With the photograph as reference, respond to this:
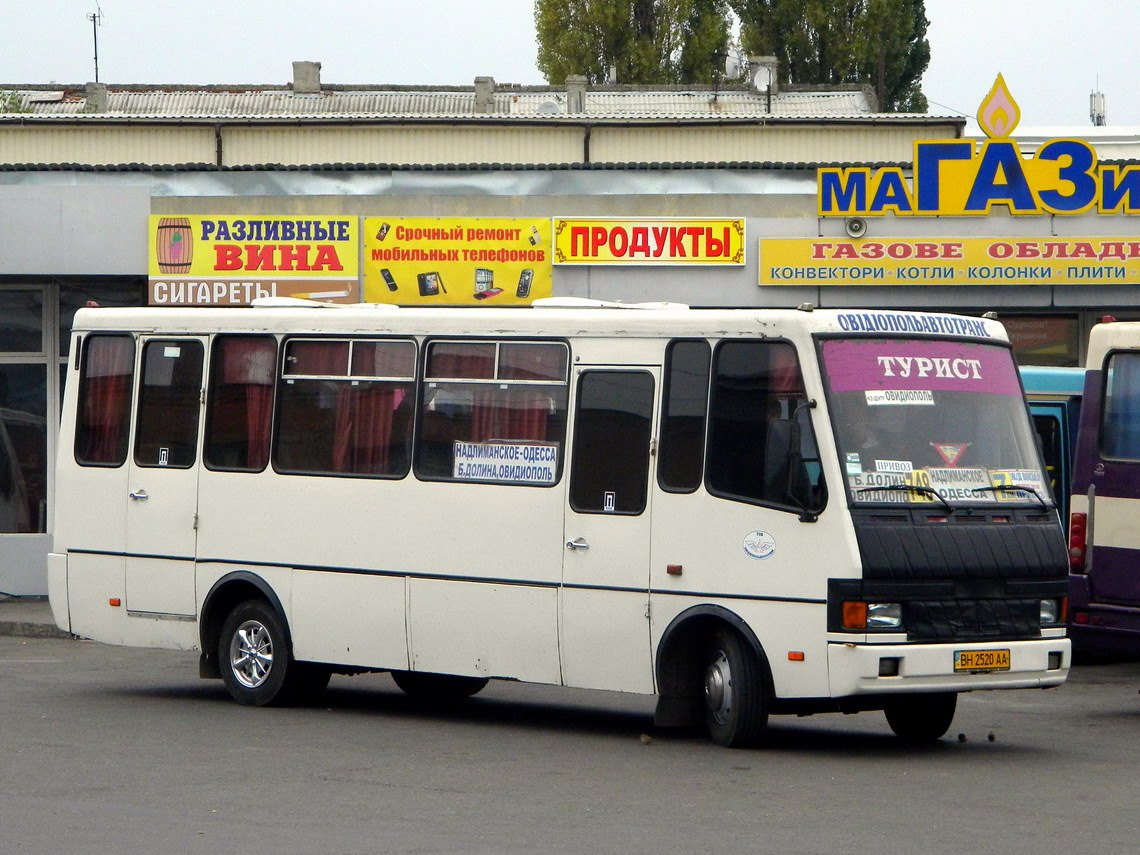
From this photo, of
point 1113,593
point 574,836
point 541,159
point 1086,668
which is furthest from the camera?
point 541,159

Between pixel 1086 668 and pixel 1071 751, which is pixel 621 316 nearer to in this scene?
pixel 1071 751

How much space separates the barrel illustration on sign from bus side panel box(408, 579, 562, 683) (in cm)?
1101

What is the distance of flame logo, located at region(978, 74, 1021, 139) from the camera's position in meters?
22.7

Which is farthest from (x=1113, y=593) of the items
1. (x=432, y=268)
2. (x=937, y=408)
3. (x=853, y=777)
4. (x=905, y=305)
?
(x=432, y=268)

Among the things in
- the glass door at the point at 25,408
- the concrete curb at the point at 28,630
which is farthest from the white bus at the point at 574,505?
the glass door at the point at 25,408

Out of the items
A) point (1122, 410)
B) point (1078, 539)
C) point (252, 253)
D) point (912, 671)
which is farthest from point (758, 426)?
point (252, 253)

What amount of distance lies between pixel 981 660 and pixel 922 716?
1.09 metres

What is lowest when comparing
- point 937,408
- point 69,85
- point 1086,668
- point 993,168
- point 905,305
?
point 1086,668

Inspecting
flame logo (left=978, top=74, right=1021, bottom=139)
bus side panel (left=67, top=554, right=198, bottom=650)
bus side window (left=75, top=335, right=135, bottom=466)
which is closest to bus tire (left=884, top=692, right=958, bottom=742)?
bus side panel (left=67, top=554, right=198, bottom=650)

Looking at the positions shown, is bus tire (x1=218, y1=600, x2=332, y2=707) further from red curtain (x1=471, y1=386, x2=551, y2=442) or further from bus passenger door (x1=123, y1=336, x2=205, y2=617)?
red curtain (x1=471, y1=386, x2=551, y2=442)

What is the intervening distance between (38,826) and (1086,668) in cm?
1163

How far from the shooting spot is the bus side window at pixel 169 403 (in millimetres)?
13328

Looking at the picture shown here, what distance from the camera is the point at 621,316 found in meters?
11.3

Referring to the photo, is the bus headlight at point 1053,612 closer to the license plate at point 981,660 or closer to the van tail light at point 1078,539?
the license plate at point 981,660
